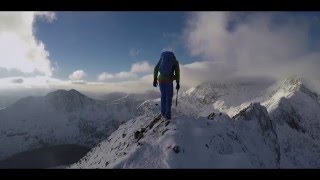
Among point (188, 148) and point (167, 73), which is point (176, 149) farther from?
point (167, 73)

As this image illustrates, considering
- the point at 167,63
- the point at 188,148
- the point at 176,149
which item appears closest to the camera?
the point at 176,149

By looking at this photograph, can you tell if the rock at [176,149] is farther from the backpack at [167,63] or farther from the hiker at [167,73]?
the backpack at [167,63]

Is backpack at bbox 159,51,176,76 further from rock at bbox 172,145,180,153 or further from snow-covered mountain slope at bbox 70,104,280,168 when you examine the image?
rock at bbox 172,145,180,153

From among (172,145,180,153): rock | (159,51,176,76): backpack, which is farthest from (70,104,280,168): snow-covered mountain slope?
(159,51,176,76): backpack

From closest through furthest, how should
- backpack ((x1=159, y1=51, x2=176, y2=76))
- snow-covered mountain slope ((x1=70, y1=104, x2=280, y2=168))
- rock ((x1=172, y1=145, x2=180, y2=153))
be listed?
snow-covered mountain slope ((x1=70, y1=104, x2=280, y2=168)), rock ((x1=172, y1=145, x2=180, y2=153)), backpack ((x1=159, y1=51, x2=176, y2=76))

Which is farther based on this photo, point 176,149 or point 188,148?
point 188,148

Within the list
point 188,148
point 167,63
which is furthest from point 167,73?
point 188,148

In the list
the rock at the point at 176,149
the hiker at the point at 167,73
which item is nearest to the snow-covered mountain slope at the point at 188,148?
the rock at the point at 176,149
